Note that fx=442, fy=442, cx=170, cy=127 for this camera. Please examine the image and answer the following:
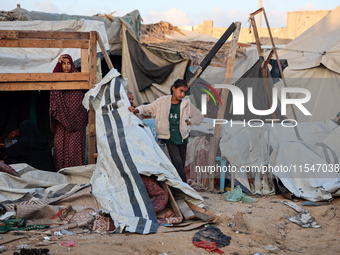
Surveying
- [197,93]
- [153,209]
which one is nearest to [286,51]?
[197,93]

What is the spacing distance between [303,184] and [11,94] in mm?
5283

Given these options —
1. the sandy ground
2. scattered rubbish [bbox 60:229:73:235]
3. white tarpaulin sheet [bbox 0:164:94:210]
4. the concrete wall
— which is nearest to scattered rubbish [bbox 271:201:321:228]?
the sandy ground

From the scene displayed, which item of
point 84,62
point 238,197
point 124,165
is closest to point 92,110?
point 84,62

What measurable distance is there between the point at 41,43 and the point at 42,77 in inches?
16.8

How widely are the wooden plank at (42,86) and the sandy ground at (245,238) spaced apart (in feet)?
7.28

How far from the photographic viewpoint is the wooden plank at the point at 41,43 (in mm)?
Result: 5477

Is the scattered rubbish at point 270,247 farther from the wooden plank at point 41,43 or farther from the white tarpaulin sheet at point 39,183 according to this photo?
the wooden plank at point 41,43

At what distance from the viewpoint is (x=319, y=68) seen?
1121 cm

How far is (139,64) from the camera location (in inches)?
344

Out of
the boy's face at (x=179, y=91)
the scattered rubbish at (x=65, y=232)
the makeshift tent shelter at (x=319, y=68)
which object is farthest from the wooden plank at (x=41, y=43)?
the makeshift tent shelter at (x=319, y=68)

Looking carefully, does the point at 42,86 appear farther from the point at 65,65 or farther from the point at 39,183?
the point at 39,183

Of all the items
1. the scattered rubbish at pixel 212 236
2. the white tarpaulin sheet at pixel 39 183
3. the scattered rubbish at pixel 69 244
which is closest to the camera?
the scattered rubbish at pixel 69 244

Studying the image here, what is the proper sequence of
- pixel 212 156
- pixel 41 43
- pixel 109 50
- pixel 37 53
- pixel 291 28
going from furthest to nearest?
pixel 291 28
pixel 109 50
pixel 37 53
pixel 212 156
pixel 41 43

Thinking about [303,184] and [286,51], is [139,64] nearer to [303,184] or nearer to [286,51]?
[303,184]
